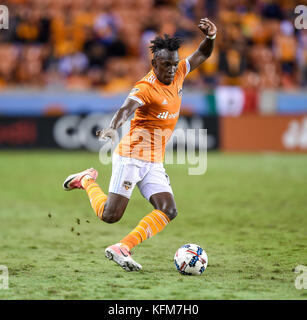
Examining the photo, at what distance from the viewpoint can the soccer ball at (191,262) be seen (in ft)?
19.1

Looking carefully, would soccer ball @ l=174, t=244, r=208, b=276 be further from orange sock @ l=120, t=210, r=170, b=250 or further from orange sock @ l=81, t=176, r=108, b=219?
orange sock @ l=81, t=176, r=108, b=219

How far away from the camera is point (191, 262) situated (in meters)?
5.82

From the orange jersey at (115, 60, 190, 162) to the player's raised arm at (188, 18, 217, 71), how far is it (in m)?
0.37

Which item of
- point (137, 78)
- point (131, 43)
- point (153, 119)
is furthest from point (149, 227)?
point (131, 43)

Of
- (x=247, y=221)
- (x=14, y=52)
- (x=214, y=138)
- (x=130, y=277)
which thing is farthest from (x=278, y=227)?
(x=14, y=52)

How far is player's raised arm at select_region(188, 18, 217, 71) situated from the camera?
6.90 meters

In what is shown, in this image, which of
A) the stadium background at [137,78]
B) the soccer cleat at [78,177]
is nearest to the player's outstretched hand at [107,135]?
Result: the soccer cleat at [78,177]

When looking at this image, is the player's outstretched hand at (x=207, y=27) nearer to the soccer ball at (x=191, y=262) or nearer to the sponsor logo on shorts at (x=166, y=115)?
the sponsor logo on shorts at (x=166, y=115)

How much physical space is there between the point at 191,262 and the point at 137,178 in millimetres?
1143

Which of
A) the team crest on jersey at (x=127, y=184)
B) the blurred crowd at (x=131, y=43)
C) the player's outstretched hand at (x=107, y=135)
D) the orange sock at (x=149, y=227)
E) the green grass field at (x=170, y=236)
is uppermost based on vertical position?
the blurred crowd at (x=131, y=43)

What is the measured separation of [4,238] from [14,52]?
11.1 meters

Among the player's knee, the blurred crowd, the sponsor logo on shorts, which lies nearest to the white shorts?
the player's knee

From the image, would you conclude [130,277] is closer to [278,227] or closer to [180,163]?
[278,227]

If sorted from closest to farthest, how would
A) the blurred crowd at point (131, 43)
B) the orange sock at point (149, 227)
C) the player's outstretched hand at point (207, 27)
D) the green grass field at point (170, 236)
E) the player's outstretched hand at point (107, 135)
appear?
the green grass field at point (170, 236) < the player's outstretched hand at point (107, 135) < the orange sock at point (149, 227) < the player's outstretched hand at point (207, 27) < the blurred crowd at point (131, 43)
